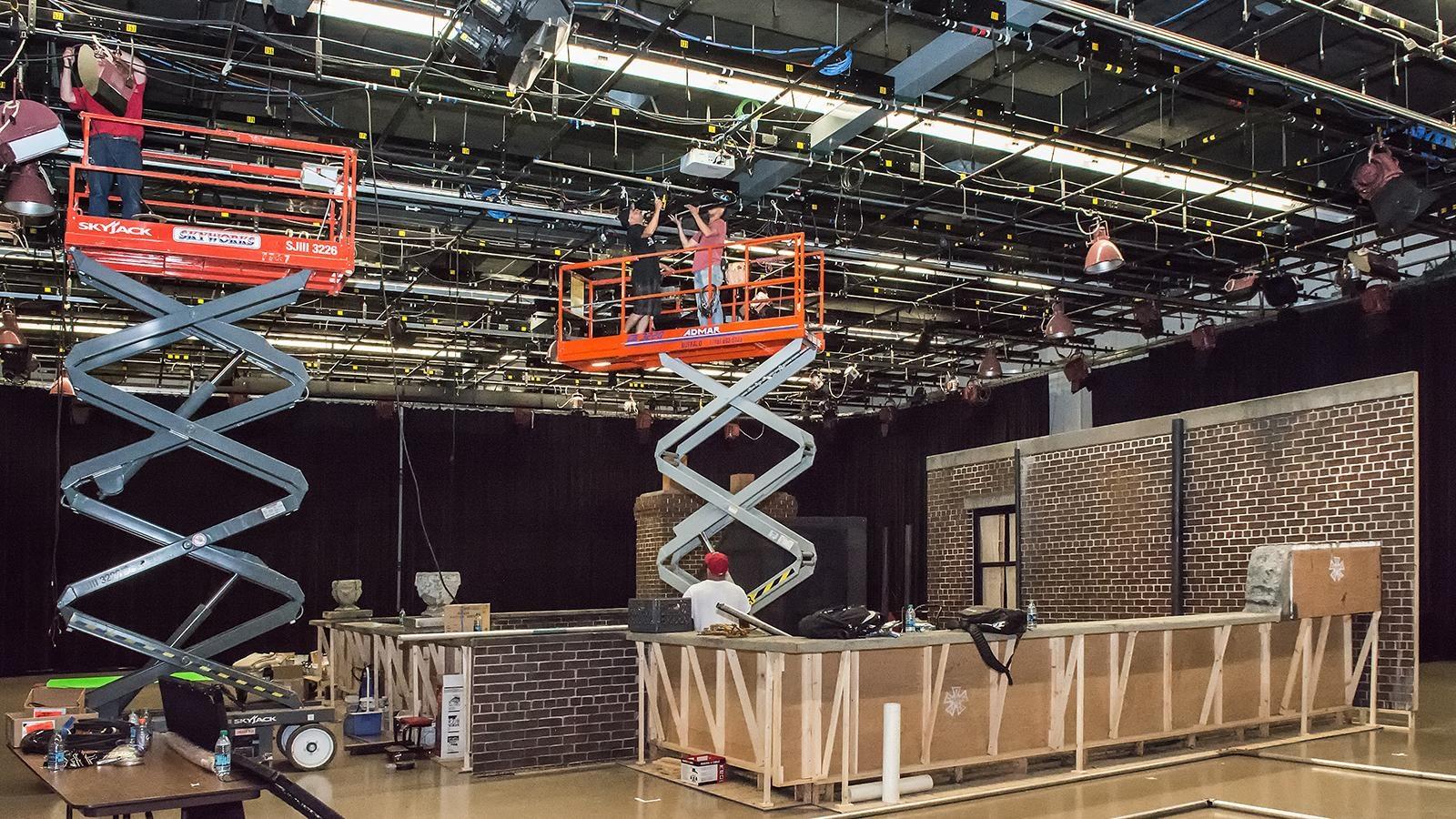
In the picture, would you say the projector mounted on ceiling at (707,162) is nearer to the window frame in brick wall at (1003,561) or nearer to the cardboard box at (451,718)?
the cardboard box at (451,718)

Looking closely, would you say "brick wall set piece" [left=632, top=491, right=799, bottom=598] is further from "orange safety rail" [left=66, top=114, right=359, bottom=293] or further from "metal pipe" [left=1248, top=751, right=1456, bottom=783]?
"orange safety rail" [left=66, top=114, right=359, bottom=293]

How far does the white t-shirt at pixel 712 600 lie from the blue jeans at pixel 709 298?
2809mm

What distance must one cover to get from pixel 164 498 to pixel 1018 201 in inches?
787

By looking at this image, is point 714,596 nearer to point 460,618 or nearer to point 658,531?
point 460,618

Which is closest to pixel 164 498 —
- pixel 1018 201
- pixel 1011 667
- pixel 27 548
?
pixel 27 548

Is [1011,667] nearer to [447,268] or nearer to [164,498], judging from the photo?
[447,268]

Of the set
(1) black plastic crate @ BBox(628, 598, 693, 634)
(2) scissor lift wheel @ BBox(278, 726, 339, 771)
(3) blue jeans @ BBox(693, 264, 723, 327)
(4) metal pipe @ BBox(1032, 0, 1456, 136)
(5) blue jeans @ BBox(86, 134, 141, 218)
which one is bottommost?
(2) scissor lift wheel @ BBox(278, 726, 339, 771)

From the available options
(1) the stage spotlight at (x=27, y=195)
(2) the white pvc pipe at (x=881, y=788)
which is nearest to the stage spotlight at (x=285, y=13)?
(1) the stage spotlight at (x=27, y=195)

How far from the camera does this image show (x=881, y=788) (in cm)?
894

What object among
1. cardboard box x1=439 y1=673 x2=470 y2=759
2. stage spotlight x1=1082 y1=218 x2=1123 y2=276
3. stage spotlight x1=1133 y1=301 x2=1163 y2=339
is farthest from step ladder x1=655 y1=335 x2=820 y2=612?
stage spotlight x1=1133 y1=301 x2=1163 y2=339

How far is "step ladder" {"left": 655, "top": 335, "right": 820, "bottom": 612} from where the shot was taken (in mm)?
11719

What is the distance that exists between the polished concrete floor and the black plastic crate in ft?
4.11

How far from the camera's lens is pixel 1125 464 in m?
15.5

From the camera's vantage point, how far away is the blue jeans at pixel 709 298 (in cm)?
1197
